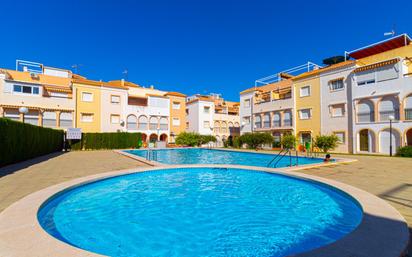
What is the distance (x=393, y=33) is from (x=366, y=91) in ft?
29.9

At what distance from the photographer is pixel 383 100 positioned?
20297mm

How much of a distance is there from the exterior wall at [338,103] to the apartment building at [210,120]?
21.1m

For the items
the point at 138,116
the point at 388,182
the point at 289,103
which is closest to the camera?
the point at 388,182

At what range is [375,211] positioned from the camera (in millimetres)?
3920

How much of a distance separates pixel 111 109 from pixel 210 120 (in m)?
19.0

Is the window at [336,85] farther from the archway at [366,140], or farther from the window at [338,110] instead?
the archway at [366,140]

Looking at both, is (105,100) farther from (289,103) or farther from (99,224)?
(99,224)

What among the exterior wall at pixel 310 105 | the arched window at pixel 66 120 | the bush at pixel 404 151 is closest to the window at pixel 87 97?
the arched window at pixel 66 120

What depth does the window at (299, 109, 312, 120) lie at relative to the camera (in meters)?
26.9

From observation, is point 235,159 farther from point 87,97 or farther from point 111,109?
point 87,97

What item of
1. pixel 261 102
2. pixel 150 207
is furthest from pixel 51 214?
pixel 261 102

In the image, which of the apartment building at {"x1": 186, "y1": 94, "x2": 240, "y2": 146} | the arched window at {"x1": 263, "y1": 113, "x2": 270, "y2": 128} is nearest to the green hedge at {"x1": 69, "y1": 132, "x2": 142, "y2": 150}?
the apartment building at {"x1": 186, "y1": 94, "x2": 240, "y2": 146}

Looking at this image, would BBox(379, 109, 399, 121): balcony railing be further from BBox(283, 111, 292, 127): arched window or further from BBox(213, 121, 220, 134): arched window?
BBox(213, 121, 220, 134): arched window

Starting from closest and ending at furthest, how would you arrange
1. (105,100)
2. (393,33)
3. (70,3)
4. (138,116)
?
1. (70,3)
2. (393,33)
3. (105,100)
4. (138,116)
